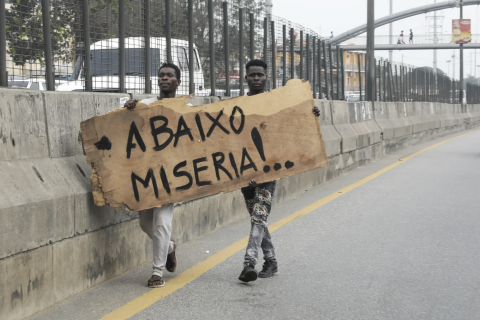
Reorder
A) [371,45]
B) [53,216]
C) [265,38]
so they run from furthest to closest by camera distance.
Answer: [371,45] → [265,38] → [53,216]

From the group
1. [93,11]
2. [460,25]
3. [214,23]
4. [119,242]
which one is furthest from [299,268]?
[460,25]

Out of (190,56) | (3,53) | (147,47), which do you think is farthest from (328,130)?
(3,53)

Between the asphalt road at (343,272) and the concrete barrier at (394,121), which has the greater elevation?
the concrete barrier at (394,121)

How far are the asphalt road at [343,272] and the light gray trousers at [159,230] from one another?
231 millimetres

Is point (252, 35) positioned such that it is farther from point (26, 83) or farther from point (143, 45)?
point (26, 83)

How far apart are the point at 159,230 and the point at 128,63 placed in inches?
117

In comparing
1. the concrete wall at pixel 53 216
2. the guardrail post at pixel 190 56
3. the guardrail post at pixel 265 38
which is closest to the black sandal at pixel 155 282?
the concrete wall at pixel 53 216

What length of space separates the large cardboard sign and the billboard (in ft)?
150

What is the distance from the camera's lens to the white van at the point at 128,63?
274 inches

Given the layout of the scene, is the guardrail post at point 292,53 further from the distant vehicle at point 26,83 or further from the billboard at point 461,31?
the billboard at point 461,31

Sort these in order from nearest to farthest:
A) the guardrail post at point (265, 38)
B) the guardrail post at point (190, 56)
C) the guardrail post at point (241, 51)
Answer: the guardrail post at point (190, 56) < the guardrail post at point (241, 51) < the guardrail post at point (265, 38)

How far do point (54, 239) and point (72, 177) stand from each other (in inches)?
27.2

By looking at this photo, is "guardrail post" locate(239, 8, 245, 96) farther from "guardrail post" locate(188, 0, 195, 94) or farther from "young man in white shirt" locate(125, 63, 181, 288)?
"young man in white shirt" locate(125, 63, 181, 288)

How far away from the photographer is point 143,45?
26.7 feet
